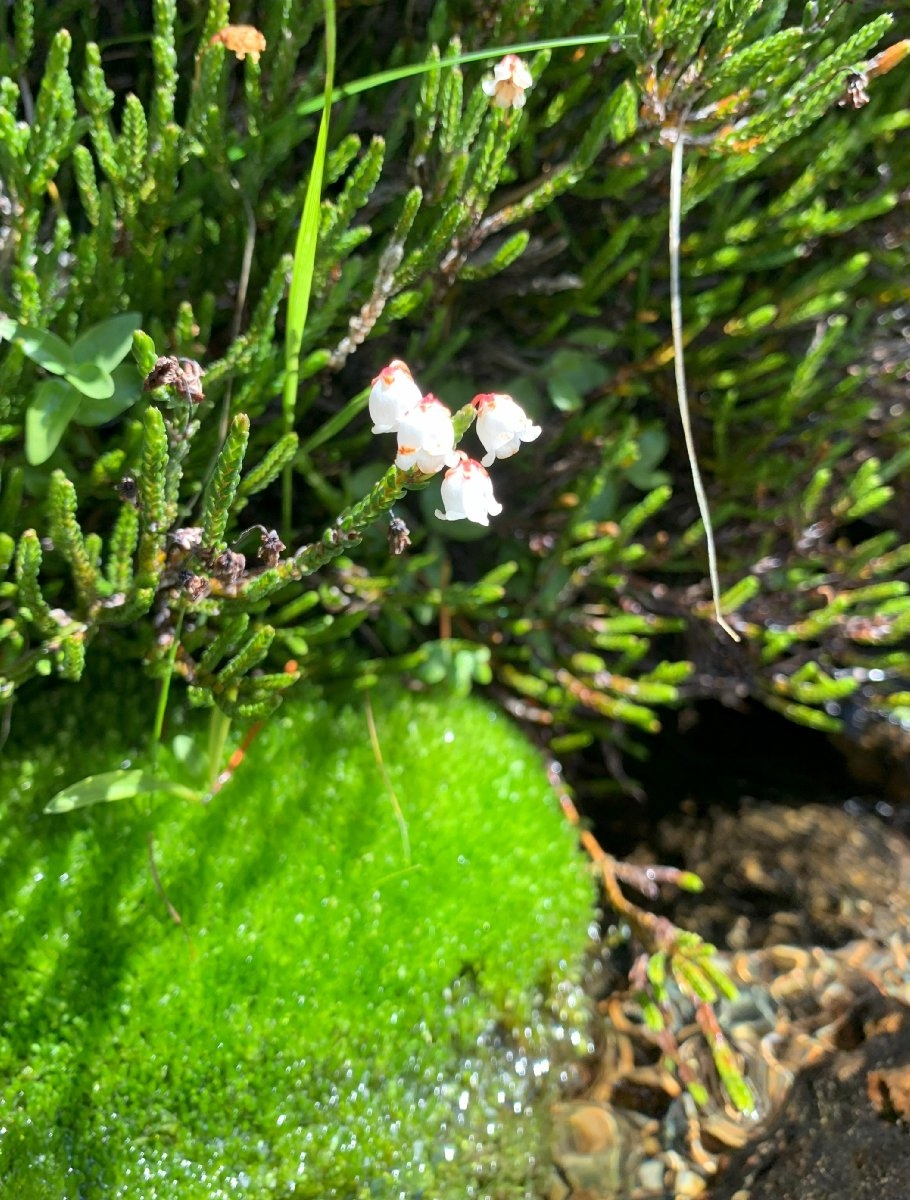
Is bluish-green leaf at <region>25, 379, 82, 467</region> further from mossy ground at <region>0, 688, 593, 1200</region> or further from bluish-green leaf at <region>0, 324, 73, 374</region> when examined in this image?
mossy ground at <region>0, 688, 593, 1200</region>

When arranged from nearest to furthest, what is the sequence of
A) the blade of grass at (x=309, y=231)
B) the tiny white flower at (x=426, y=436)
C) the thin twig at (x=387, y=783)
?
the tiny white flower at (x=426, y=436)
the blade of grass at (x=309, y=231)
the thin twig at (x=387, y=783)

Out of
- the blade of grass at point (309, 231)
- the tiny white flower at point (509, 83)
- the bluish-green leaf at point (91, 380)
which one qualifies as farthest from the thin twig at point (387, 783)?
the tiny white flower at point (509, 83)

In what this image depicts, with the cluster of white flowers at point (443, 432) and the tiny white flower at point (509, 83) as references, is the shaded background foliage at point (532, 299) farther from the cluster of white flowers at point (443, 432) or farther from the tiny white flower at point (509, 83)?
the cluster of white flowers at point (443, 432)

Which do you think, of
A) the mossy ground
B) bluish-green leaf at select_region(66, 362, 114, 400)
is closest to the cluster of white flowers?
bluish-green leaf at select_region(66, 362, 114, 400)

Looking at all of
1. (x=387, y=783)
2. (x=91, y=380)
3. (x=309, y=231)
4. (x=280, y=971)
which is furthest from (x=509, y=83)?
(x=280, y=971)

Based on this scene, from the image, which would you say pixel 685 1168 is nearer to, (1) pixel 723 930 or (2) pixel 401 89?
(1) pixel 723 930
